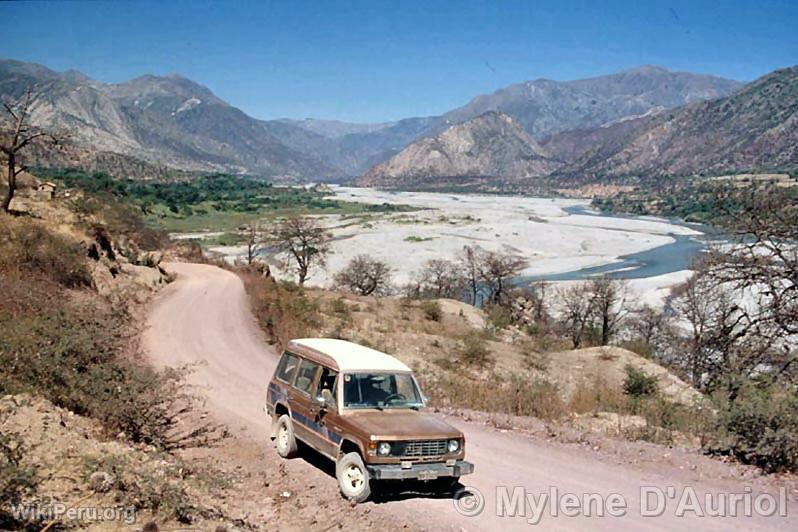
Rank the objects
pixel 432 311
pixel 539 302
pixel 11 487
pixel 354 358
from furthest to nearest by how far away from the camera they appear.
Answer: pixel 539 302
pixel 432 311
pixel 354 358
pixel 11 487

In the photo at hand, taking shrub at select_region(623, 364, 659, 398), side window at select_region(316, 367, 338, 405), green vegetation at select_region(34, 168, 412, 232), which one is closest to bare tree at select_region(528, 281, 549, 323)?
shrub at select_region(623, 364, 659, 398)

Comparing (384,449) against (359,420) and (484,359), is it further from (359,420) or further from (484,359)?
(484,359)

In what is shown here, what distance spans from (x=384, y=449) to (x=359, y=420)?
691 mm

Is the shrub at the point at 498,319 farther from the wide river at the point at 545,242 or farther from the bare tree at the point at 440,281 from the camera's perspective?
the wide river at the point at 545,242

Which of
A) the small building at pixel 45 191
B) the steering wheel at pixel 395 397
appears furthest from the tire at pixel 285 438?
the small building at pixel 45 191

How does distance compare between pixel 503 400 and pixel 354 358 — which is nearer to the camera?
pixel 354 358

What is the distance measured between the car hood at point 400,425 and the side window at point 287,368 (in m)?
1.95

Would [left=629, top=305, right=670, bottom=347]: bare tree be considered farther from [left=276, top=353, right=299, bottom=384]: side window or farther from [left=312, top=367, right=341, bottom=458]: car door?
[left=312, top=367, right=341, bottom=458]: car door

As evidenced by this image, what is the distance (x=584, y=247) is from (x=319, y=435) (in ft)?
283

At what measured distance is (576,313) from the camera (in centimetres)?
4438

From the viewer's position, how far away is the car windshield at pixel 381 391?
9.52m

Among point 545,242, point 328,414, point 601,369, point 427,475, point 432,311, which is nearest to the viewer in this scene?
point 427,475

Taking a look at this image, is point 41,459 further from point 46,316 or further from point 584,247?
point 584,247

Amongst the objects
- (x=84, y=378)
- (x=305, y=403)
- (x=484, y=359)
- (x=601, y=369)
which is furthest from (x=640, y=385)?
(x=84, y=378)
